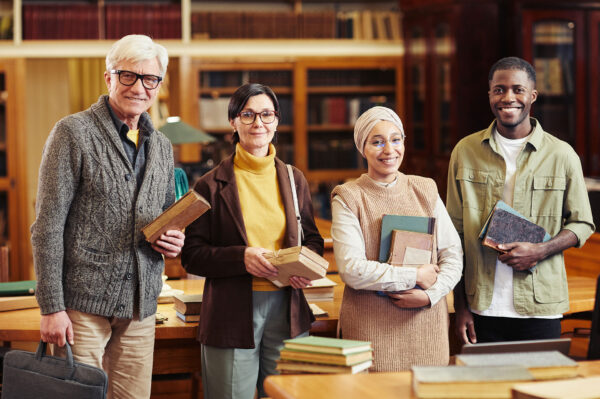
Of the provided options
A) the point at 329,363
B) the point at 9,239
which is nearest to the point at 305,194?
the point at 329,363

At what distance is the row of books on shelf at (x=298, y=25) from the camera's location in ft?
21.9

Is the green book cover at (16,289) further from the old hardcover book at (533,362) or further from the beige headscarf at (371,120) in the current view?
the old hardcover book at (533,362)

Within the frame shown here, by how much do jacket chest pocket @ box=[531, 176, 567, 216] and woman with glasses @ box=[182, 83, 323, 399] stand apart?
0.76 meters

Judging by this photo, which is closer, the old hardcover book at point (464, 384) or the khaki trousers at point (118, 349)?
the old hardcover book at point (464, 384)

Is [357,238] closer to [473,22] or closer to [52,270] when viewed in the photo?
[52,270]

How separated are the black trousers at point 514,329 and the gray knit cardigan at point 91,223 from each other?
1.14 m

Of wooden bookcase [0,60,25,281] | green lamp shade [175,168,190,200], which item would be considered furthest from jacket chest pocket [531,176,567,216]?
wooden bookcase [0,60,25,281]

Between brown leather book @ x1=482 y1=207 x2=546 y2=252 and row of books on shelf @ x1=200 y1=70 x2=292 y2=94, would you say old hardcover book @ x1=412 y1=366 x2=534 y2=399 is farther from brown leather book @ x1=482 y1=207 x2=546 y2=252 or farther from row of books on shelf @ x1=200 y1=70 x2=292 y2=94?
row of books on shelf @ x1=200 y1=70 x2=292 y2=94

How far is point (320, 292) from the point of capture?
3.10 metres

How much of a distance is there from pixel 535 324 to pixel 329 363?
86cm

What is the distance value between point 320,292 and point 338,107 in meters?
4.05

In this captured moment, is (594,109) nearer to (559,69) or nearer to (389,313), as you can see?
(559,69)

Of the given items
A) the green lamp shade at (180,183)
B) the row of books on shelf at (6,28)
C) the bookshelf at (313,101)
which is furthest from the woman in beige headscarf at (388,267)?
the row of books on shelf at (6,28)

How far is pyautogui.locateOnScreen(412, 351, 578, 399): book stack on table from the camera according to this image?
1.69 m
